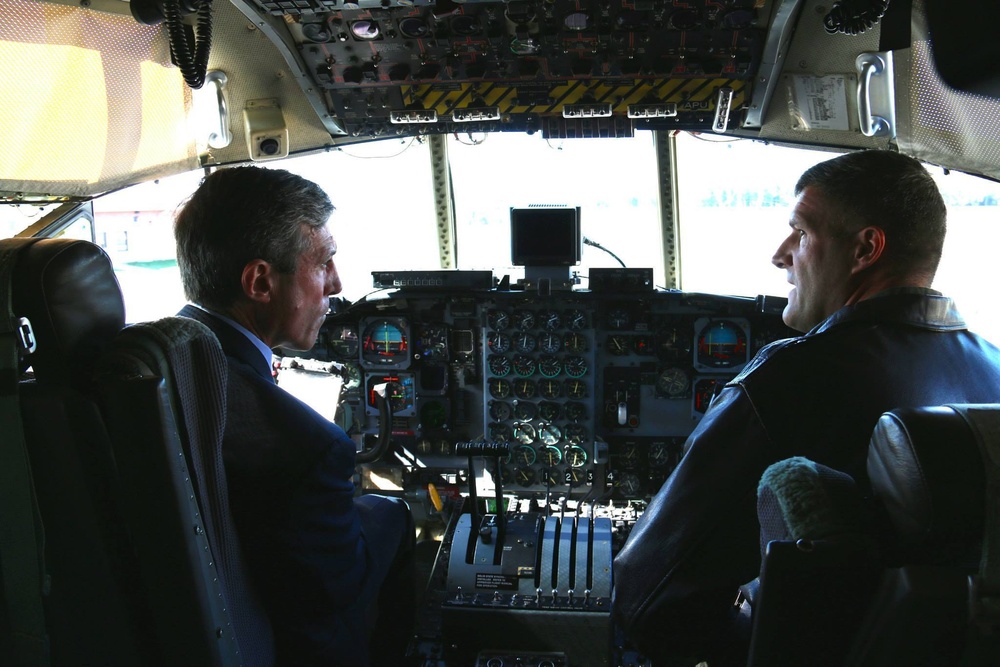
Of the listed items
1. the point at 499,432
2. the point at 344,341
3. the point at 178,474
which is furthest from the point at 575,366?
the point at 178,474

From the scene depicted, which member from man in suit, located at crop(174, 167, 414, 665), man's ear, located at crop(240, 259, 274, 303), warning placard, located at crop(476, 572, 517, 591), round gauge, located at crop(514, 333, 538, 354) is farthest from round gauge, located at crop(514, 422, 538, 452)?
man's ear, located at crop(240, 259, 274, 303)

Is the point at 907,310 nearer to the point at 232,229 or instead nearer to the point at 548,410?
the point at 232,229

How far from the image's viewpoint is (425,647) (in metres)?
2.35

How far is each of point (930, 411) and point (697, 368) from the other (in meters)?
2.86

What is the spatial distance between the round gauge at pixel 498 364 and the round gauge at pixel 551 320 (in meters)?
0.28

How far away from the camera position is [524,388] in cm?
384

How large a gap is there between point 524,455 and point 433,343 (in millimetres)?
788

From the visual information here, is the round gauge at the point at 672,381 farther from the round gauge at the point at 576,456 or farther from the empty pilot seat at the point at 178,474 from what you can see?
the empty pilot seat at the point at 178,474

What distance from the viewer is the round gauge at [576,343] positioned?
3730 mm

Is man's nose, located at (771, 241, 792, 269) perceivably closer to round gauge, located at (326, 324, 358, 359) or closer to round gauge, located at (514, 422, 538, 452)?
round gauge, located at (514, 422, 538, 452)

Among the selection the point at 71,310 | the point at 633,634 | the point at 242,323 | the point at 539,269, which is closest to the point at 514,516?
the point at 539,269

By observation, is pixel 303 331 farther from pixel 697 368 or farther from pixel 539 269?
pixel 697 368

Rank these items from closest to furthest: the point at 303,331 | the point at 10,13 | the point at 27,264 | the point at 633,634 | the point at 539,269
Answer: the point at 27,264, the point at 633,634, the point at 303,331, the point at 10,13, the point at 539,269

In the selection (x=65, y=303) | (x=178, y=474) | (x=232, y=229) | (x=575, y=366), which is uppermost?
(x=232, y=229)
